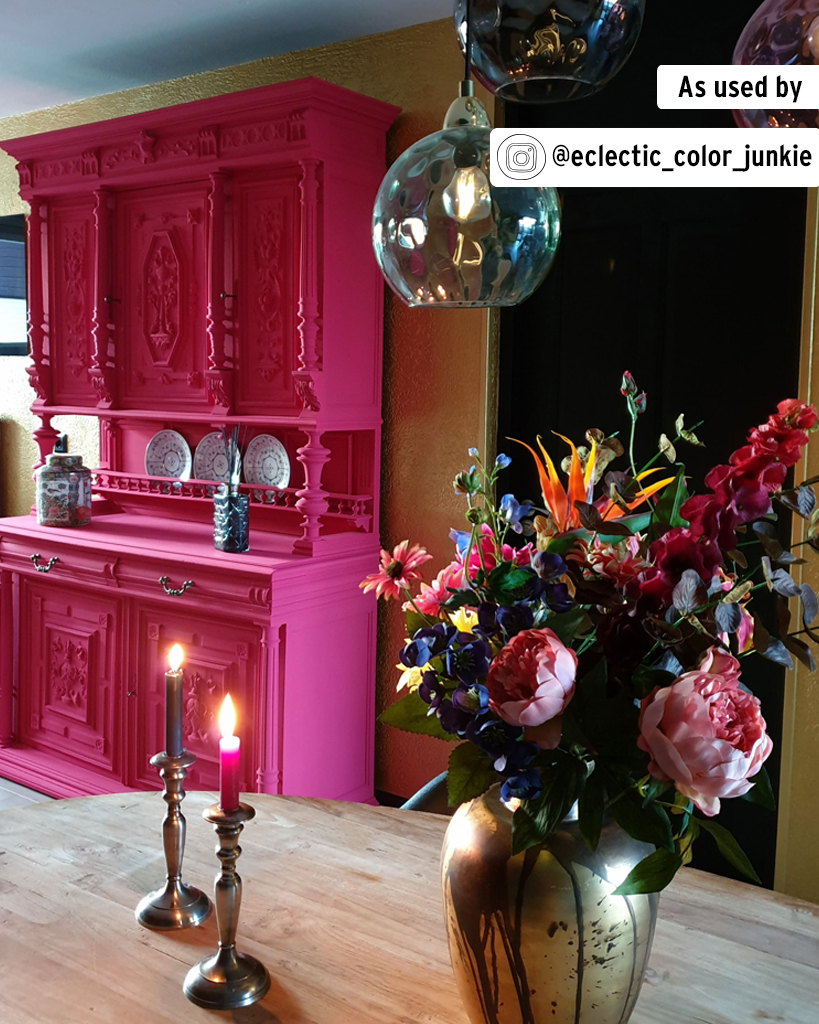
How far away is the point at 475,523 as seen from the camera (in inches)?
38.5

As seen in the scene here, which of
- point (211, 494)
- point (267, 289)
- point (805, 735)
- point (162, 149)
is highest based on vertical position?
point (162, 149)

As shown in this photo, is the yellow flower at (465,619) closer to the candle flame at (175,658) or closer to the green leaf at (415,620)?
the green leaf at (415,620)

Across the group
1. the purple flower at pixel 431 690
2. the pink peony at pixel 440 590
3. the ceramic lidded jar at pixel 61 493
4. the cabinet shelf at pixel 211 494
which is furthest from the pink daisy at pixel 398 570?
the ceramic lidded jar at pixel 61 493

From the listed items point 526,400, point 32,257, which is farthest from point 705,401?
point 32,257

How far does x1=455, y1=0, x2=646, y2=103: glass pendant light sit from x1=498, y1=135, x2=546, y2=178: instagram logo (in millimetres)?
54

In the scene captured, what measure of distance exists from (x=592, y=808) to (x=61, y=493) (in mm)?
3289

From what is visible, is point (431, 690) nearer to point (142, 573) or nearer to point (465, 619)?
point (465, 619)

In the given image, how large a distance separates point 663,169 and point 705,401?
1.95 metres

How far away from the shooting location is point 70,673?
3.76 m

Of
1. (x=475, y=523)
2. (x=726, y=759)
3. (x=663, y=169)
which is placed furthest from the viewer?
(x=663, y=169)

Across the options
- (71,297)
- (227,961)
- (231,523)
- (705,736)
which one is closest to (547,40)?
(705,736)

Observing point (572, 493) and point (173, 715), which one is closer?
point (572, 493)

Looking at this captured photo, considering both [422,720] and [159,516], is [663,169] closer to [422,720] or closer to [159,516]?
[422,720]

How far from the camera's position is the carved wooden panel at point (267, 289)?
330 centimetres
